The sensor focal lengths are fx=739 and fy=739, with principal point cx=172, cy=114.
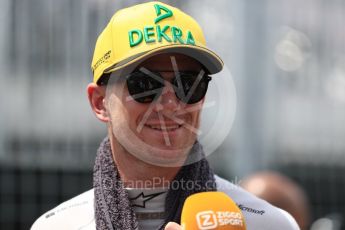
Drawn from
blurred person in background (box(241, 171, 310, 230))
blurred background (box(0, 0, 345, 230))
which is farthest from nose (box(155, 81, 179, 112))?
blurred background (box(0, 0, 345, 230))

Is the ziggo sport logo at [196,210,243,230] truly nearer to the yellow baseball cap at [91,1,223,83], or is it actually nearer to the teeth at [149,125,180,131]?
the teeth at [149,125,180,131]

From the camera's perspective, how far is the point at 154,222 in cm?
219

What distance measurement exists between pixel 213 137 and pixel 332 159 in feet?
14.9

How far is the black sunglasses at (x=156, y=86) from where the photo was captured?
2064mm

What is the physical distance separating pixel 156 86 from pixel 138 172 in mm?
275

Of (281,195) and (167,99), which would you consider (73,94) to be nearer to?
(281,195)

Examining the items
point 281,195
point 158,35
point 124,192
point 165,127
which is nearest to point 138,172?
point 124,192

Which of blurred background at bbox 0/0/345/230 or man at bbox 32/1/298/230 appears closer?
man at bbox 32/1/298/230

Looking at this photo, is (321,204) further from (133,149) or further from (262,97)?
(133,149)

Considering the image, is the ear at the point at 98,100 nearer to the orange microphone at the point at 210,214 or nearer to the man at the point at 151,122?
the man at the point at 151,122

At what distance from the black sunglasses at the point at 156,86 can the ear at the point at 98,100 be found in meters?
0.19

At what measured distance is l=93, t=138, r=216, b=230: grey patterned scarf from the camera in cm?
215

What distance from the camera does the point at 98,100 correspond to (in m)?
2.29

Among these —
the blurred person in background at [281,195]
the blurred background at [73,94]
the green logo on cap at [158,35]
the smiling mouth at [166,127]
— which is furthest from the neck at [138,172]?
the blurred background at [73,94]
